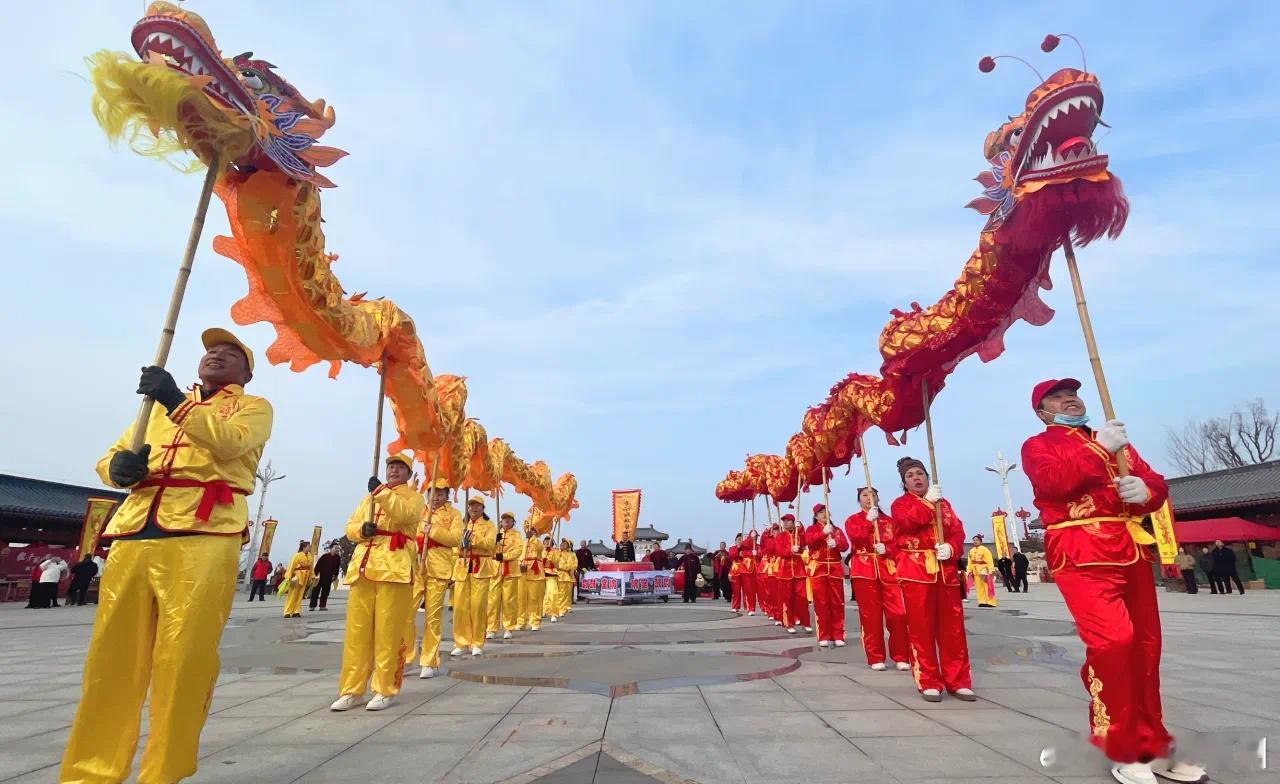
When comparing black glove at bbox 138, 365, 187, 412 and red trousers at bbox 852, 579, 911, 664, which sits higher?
black glove at bbox 138, 365, 187, 412

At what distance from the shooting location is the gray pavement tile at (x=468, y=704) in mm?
4352

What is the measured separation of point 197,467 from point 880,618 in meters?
5.81

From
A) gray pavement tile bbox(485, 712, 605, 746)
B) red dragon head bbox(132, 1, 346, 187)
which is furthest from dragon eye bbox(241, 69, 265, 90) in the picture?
gray pavement tile bbox(485, 712, 605, 746)

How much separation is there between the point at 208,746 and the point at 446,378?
4690mm

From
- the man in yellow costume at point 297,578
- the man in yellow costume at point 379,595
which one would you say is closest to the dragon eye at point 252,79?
the man in yellow costume at point 379,595

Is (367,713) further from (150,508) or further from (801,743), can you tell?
(801,743)

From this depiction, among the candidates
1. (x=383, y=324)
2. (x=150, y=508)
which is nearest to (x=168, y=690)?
(x=150, y=508)

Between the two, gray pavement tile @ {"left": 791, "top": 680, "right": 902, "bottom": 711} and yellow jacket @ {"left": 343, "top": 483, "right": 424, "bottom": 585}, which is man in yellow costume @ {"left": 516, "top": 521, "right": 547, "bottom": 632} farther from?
gray pavement tile @ {"left": 791, "top": 680, "right": 902, "bottom": 711}

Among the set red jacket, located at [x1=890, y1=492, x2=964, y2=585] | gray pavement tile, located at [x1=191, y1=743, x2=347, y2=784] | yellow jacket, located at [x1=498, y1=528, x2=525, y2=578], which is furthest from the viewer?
yellow jacket, located at [x1=498, y1=528, x2=525, y2=578]

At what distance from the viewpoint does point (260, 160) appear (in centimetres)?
339

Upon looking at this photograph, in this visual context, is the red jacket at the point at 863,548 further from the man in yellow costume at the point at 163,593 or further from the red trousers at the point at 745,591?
the red trousers at the point at 745,591

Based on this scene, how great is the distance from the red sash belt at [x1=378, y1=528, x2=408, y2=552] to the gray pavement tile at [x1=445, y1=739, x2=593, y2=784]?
187cm

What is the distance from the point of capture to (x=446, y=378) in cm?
766

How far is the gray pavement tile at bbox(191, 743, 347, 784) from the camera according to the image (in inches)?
116
